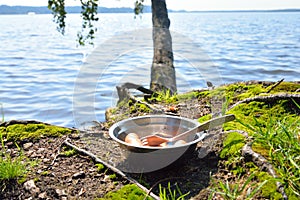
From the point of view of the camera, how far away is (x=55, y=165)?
123 inches

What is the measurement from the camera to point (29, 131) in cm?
374

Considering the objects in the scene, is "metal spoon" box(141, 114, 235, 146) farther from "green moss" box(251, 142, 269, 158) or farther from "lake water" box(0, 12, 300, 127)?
"lake water" box(0, 12, 300, 127)

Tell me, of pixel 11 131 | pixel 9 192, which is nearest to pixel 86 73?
pixel 11 131

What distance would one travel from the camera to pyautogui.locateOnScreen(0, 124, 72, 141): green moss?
365 centimetres

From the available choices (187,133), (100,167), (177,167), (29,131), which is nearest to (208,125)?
(187,133)

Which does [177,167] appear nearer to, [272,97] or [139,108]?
[272,97]

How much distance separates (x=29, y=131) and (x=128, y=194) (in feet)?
5.28

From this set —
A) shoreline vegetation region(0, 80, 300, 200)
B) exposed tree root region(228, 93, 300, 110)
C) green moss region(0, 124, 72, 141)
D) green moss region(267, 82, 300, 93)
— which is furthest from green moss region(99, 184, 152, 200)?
green moss region(267, 82, 300, 93)

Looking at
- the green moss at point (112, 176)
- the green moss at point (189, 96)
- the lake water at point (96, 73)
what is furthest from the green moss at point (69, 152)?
the green moss at point (189, 96)

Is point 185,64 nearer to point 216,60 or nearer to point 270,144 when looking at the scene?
point 216,60

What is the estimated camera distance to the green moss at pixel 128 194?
256 cm

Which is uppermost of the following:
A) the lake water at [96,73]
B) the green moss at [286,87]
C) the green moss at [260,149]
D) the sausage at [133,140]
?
the green moss at [286,87]

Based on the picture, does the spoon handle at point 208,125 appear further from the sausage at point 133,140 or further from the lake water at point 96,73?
the lake water at point 96,73

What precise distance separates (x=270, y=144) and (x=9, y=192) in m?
1.94
